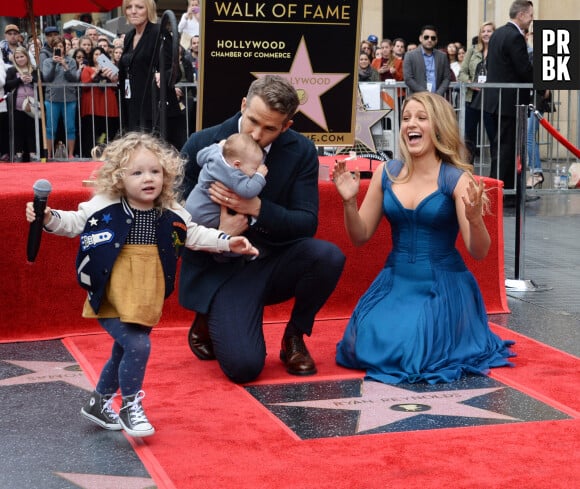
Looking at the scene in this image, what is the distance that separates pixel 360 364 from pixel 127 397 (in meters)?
1.42

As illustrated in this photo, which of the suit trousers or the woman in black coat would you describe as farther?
the woman in black coat

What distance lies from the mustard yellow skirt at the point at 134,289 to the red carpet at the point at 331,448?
0.48 metres

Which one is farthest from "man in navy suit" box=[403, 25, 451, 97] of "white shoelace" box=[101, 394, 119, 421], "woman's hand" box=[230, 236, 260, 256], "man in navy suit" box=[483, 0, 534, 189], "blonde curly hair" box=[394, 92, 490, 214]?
"white shoelace" box=[101, 394, 119, 421]

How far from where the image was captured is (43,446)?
416cm

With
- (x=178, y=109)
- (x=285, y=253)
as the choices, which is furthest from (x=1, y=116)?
(x=285, y=253)

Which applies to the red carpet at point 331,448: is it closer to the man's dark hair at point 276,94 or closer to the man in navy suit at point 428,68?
the man's dark hair at point 276,94

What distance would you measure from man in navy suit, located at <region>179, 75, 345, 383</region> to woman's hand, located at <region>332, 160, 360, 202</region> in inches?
6.2

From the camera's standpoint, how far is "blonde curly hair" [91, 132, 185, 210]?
13.5 feet

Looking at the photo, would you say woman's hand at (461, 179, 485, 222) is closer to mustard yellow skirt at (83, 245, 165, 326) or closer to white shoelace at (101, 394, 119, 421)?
mustard yellow skirt at (83, 245, 165, 326)

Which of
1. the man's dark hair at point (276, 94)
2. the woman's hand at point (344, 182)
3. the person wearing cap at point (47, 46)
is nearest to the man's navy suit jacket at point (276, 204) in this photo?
the woman's hand at point (344, 182)

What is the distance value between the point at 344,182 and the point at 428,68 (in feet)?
27.7

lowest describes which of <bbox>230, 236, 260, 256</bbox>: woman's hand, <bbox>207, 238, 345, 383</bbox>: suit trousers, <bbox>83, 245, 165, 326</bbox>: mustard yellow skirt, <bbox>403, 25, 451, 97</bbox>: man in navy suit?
<bbox>207, 238, 345, 383</bbox>: suit trousers

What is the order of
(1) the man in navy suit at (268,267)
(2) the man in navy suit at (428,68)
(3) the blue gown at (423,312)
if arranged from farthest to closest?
(2) the man in navy suit at (428,68), (3) the blue gown at (423,312), (1) the man in navy suit at (268,267)

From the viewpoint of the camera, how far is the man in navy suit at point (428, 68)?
13203 millimetres
